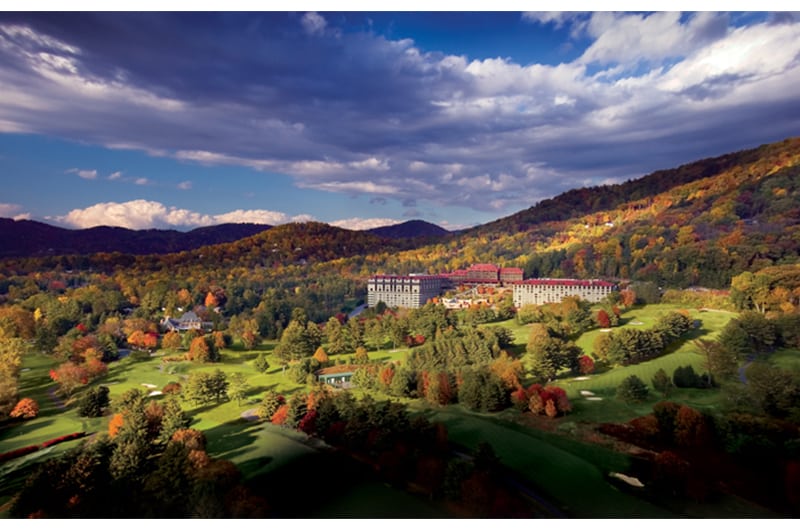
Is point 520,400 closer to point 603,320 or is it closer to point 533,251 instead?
point 603,320

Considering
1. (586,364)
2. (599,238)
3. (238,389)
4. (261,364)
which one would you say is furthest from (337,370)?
(599,238)

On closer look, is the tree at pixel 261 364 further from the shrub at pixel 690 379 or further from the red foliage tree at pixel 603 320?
the red foliage tree at pixel 603 320

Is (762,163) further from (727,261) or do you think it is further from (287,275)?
(287,275)

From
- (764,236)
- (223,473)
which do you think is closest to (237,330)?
(223,473)

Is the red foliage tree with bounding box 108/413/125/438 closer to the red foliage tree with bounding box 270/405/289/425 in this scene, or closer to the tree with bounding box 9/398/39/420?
the tree with bounding box 9/398/39/420

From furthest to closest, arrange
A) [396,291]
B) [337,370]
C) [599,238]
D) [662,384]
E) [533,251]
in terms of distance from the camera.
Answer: [533,251]
[599,238]
[396,291]
[337,370]
[662,384]

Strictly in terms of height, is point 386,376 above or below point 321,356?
below
